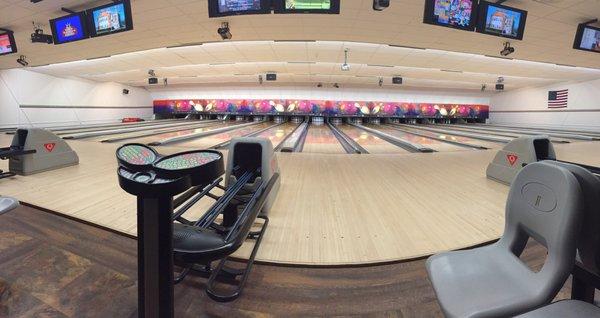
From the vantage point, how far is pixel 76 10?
15.0 feet

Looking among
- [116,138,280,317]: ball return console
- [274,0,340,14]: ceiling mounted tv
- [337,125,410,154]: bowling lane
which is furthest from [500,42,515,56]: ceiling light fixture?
[116,138,280,317]: ball return console

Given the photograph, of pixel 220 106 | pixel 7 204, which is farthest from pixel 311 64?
pixel 7 204

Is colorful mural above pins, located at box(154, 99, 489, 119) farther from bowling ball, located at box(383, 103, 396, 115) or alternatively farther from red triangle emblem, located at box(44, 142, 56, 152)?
red triangle emblem, located at box(44, 142, 56, 152)

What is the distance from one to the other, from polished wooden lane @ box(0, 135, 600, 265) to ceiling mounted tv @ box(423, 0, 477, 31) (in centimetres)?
196

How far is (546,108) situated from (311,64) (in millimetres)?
11347

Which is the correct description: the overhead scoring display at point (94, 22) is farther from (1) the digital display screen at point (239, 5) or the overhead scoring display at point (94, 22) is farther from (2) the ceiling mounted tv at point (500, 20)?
(2) the ceiling mounted tv at point (500, 20)

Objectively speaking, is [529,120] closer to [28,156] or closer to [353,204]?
[353,204]

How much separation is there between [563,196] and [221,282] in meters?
1.32

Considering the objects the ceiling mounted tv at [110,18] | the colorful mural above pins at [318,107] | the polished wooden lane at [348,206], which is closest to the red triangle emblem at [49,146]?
the polished wooden lane at [348,206]

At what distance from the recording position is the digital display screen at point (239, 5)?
11.8 ft

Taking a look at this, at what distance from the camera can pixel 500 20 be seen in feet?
12.7

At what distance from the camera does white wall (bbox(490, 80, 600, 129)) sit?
1033 cm

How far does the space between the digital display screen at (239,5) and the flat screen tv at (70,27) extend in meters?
2.59

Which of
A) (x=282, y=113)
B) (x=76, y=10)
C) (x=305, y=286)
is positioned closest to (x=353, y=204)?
(x=305, y=286)
